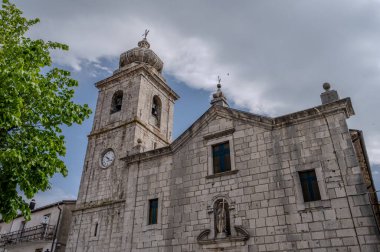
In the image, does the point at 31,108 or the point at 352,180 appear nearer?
the point at 31,108

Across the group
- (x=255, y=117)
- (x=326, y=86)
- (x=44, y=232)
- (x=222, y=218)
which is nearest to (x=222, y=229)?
(x=222, y=218)

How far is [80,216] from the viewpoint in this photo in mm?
18250

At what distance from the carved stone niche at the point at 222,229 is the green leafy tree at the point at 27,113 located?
6024mm

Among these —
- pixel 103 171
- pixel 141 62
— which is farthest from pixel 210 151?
pixel 141 62

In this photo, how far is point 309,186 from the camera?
1160 cm

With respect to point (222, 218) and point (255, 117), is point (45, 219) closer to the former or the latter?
point (222, 218)

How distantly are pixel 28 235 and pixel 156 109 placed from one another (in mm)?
12699

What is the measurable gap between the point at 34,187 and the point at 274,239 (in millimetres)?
8062

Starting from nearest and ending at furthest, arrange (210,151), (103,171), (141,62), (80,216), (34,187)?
1. (34,187)
2. (210,151)
3. (80,216)
4. (103,171)
5. (141,62)

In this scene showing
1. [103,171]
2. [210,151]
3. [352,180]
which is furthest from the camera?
[103,171]

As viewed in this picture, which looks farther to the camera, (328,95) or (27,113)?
(328,95)

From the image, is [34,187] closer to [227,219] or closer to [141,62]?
[227,219]

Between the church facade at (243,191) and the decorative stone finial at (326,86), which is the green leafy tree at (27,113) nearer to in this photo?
the church facade at (243,191)

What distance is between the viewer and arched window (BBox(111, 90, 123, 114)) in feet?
74.2
